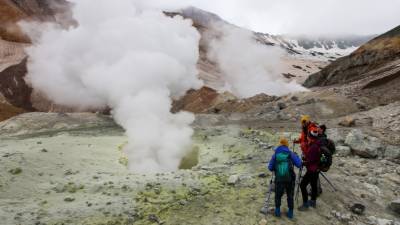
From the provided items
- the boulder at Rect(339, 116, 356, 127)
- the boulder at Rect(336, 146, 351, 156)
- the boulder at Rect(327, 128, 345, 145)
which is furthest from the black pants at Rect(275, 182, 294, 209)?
the boulder at Rect(339, 116, 356, 127)

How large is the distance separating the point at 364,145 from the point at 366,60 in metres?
24.6

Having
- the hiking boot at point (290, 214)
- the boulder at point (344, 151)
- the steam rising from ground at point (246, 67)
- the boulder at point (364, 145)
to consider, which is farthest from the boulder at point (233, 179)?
the steam rising from ground at point (246, 67)

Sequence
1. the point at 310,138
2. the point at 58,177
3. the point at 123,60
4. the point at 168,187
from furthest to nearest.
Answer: the point at 123,60, the point at 58,177, the point at 168,187, the point at 310,138

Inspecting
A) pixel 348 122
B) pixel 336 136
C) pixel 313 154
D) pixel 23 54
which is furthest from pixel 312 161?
pixel 23 54

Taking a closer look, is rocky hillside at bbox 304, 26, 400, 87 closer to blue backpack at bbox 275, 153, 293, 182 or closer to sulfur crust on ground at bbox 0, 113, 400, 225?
sulfur crust on ground at bbox 0, 113, 400, 225

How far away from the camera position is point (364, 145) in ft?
40.2

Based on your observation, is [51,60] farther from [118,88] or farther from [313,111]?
[313,111]

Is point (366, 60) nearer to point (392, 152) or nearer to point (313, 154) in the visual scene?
point (392, 152)

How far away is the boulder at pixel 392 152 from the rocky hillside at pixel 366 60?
20468mm

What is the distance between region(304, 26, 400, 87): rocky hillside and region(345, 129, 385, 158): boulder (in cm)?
2003

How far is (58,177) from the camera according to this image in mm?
9844

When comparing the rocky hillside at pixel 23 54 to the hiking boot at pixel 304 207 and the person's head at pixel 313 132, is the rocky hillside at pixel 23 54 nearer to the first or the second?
the hiking boot at pixel 304 207

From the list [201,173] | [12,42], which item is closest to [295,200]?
[201,173]

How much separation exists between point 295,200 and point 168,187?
2741 mm
